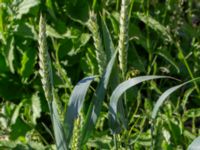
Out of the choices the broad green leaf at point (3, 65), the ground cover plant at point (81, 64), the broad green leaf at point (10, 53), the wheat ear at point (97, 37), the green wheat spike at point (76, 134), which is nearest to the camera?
the green wheat spike at point (76, 134)

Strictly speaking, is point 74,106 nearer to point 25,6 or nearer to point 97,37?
point 97,37

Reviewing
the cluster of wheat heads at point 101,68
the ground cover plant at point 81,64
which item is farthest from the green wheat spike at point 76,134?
the ground cover plant at point 81,64

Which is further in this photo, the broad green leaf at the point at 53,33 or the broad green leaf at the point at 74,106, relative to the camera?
the broad green leaf at the point at 53,33

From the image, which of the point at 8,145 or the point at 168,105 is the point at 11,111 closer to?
the point at 8,145

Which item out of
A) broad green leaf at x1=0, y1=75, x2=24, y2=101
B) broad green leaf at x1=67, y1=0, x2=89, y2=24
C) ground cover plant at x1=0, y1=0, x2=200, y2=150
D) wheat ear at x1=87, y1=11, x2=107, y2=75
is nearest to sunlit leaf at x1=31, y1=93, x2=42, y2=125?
ground cover plant at x1=0, y1=0, x2=200, y2=150

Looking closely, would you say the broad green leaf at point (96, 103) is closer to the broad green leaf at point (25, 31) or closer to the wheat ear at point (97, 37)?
the wheat ear at point (97, 37)

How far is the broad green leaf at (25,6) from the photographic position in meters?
2.18

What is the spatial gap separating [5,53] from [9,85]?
0.75 ft

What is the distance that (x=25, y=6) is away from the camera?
2.20 metres

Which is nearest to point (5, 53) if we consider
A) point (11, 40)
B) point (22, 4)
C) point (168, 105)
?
point (11, 40)

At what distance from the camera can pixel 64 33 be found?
7.64 feet

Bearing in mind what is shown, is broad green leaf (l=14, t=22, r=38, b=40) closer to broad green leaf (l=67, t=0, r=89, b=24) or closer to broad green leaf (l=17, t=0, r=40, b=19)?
broad green leaf (l=17, t=0, r=40, b=19)

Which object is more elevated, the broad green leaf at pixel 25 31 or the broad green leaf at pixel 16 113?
the broad green leaf at pixel 25 31

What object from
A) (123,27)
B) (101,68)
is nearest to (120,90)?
(101,68)
